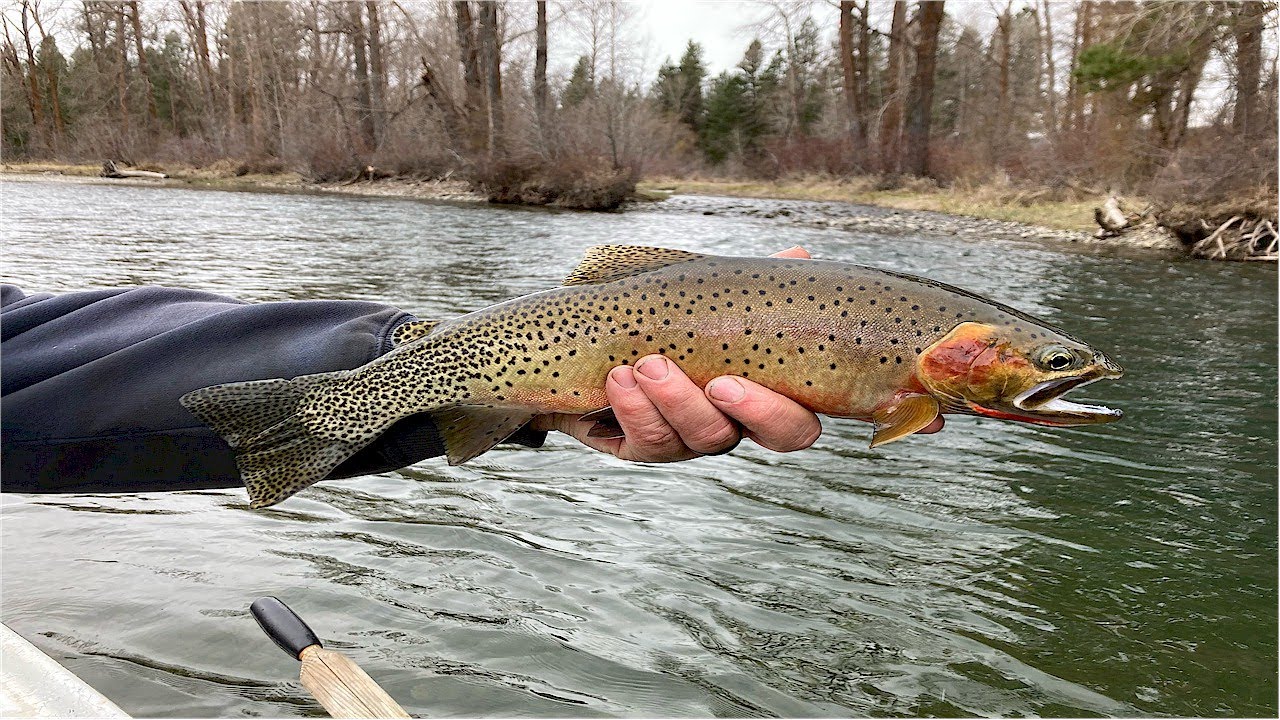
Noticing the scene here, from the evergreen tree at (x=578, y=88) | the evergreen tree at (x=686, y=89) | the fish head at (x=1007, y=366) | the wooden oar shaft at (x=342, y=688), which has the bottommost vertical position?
the wooden oar shaft at (x=342, y=688)

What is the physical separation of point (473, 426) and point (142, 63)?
48661 mm

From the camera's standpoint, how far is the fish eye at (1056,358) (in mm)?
2303

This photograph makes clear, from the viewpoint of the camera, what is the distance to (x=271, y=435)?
2.33 m

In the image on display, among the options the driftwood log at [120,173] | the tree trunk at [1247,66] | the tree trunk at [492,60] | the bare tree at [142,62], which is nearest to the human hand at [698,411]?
the tree trunk at [1247,66]

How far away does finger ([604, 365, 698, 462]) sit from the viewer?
2.44 metres

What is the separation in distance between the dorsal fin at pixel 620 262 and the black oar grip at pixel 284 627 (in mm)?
1257

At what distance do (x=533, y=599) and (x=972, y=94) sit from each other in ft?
197

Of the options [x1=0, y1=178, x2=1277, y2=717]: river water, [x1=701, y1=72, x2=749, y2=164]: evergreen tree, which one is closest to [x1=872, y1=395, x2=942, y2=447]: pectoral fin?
[x1=0, y1=178, x2=1277, y2=717]: river water

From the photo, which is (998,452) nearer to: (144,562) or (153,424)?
(144,562)

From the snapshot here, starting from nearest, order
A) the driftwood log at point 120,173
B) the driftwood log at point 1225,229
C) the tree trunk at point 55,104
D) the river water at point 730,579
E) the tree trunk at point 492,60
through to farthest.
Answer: the river water at point 730,579, the driftwood log at point 1225,229, the tree trunk at point 55,104, the tree trunk at point 492,60, the driftwood log at point 120,173

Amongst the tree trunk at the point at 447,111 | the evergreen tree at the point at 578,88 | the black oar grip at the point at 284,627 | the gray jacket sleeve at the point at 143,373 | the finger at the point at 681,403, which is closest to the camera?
the gray jacket sleeve at the point at 143,373

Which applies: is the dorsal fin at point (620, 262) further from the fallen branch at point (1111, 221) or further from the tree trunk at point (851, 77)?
the tree trunk at point (851, 77)

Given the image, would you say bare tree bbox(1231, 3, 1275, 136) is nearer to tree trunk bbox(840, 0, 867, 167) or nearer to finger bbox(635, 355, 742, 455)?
tree trunk bbox(840, 0, 867, 167)

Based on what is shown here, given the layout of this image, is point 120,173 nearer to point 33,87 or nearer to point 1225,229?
point 33,87
